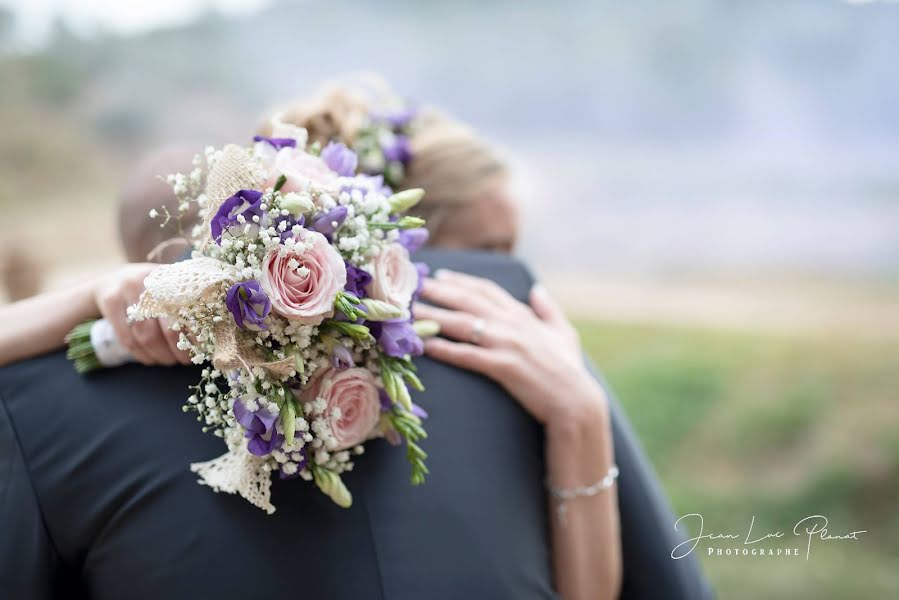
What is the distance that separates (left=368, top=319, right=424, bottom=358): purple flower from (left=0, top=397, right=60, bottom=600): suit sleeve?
58cm

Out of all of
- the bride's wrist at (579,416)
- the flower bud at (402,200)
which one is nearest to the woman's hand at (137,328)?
the flower bud at (402,200)

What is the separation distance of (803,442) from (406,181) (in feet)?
12.0

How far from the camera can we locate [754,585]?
4.01 metres

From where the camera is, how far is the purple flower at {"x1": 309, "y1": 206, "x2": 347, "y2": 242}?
1230 millimetres

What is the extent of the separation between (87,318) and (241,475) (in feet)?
1.39

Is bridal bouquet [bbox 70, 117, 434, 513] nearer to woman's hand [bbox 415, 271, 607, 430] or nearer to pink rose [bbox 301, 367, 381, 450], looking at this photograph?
pink rose [bbox 301, 367, 381, 450]

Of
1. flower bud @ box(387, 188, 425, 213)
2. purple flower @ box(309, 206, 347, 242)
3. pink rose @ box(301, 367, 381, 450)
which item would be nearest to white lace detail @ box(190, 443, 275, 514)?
pink rose @ box(301, 367, 381, 450)

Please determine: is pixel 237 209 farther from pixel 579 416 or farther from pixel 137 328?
pixel 579 416

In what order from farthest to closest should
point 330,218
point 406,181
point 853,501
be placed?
point 853,501, point 406,181, point 330,218

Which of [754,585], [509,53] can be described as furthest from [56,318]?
[509,53]

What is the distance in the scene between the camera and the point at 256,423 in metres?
1.20

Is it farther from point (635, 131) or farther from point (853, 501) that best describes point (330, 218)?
point (635, 131)

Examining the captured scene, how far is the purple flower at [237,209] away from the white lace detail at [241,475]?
1.04ft

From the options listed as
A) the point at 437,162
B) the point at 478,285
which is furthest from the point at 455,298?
the point at 437,162
